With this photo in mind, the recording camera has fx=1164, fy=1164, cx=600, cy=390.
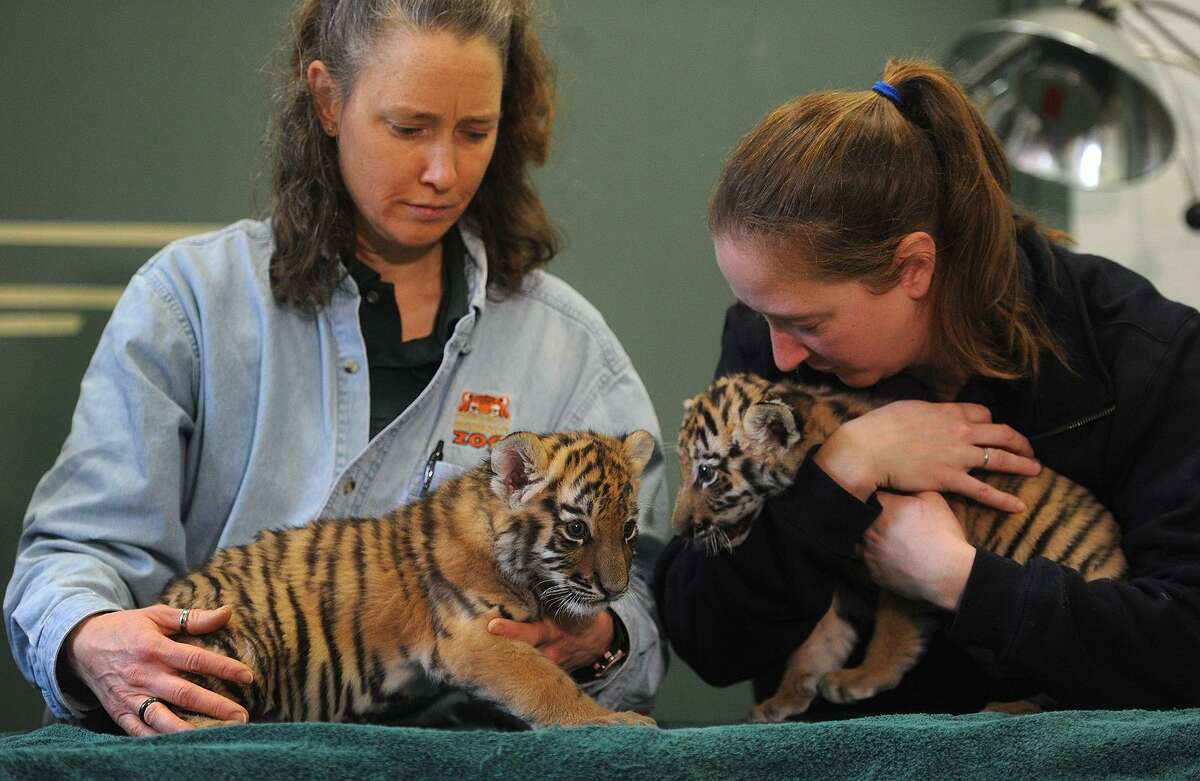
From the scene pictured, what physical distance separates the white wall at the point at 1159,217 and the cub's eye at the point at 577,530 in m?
2.58

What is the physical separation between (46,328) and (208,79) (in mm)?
767

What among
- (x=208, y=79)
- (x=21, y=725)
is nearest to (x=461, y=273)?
(x=208, y=79)

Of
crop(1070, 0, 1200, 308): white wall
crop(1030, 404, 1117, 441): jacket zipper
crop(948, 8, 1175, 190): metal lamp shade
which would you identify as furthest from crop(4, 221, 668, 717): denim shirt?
crop(1070, 0, 1200, 308): white wall

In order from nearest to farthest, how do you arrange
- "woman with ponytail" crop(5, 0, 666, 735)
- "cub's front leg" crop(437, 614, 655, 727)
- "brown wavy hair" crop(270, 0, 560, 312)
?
"cub's front leg" crop(437, 614, 655, 727)
"woman with ponytail" crop(5, 0, 666, 735)
"brown wavy hair" crop(270, 0, 560, 312)

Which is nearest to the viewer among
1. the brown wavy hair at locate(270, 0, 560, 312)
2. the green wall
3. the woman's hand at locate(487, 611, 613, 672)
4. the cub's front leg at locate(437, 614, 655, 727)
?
the cub's front leg at locate(437, 614, 655, 727)

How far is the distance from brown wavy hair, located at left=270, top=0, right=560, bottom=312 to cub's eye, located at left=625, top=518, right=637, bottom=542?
2.60ft

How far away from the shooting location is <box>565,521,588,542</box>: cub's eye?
5.77ft

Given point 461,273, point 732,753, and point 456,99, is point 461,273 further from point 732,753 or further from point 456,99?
point 732,753

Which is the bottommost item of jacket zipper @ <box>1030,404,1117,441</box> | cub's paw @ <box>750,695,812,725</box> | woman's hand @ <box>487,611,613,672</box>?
cub's paw @ <box>750,695,812,725</box>

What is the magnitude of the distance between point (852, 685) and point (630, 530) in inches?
23.2

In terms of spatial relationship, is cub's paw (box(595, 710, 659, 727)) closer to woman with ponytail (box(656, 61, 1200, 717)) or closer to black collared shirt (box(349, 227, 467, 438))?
woman with ponytail (box(656, 61, 1200, 717))

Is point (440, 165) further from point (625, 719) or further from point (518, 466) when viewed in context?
point (625, 719)

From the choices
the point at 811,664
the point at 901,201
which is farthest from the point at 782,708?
the point at 901,201

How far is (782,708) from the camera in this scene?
2.18m
